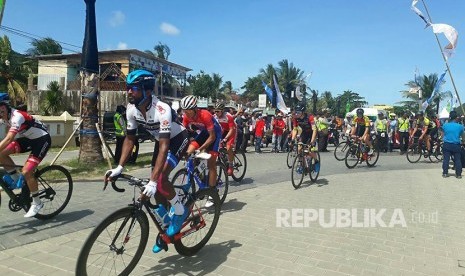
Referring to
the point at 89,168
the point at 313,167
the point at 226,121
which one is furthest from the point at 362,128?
the point at 89,168

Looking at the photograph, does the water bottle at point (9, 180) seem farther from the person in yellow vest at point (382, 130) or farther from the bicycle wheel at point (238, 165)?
the person in yellow vest at point (382, 130)

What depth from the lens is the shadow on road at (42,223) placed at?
5.05 metres

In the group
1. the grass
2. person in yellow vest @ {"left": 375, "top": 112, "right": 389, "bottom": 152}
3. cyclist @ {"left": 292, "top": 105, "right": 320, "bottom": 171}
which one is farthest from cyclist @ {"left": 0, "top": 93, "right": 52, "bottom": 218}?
person in yellow vest @ {"left": 375, "top": 112, "right": 389, "bottom": 152}

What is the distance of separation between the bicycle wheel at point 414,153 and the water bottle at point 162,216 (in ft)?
43.3

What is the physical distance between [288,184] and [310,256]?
4671 mm

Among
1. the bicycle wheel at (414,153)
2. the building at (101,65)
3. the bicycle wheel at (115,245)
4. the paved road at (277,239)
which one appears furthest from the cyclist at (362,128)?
the building at (101,65)

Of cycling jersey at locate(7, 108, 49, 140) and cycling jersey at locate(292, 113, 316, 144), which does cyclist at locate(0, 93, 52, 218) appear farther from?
cycling jersey at locate(292, 113, 316, 144)

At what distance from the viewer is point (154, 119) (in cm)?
389

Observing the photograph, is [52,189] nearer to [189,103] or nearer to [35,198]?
[35,198]

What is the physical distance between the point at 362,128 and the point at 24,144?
10456 millimetres

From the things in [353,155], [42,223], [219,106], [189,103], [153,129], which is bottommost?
[42,223]

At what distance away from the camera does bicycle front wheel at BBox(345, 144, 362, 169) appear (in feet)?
40.3

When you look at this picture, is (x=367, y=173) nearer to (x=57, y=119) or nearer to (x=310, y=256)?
(x=310, y=256)

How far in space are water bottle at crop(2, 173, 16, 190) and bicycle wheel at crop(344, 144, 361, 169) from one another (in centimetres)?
992
